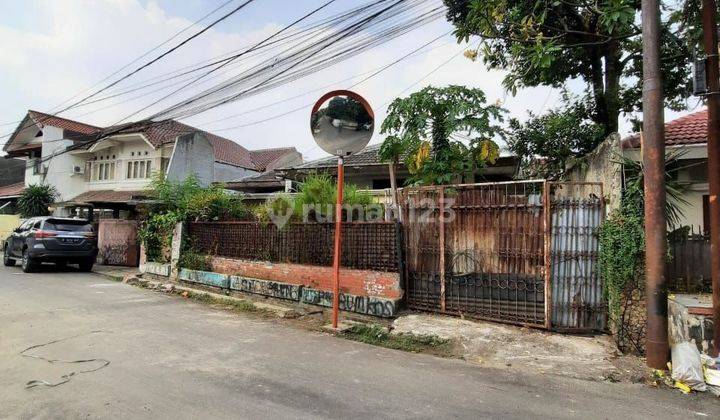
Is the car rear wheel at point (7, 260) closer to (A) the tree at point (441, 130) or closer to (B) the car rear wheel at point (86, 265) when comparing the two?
(B) the car rear wheel at point (86, 265)

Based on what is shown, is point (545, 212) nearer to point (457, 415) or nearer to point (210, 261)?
point (457, 415)

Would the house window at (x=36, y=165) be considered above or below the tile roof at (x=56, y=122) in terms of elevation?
below

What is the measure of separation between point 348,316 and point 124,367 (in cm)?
370

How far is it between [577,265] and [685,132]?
24.2ft

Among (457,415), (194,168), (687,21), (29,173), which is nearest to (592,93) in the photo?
(687,21)

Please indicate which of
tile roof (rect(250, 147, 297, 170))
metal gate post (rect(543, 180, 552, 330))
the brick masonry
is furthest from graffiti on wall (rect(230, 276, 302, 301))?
tile roof (rect(250, 147, 297, 170))

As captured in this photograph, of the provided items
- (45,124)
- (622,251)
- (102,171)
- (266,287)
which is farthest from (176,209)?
(45,124)

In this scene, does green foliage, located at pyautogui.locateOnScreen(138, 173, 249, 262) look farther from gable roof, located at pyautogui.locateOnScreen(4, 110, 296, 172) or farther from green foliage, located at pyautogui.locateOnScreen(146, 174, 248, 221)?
gable roof, located at pyautogui.locateOnScreen(4, 110, 296, 172)

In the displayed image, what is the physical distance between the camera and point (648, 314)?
4957 millimetres

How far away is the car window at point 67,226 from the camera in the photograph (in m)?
13.7

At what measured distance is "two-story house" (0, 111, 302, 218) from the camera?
2122 cm

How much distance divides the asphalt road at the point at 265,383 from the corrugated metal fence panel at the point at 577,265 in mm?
1633

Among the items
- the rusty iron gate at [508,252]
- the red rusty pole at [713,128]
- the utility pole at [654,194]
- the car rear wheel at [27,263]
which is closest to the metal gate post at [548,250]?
the rusty iron gate at [508,252]

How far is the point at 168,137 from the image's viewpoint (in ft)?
72.0
